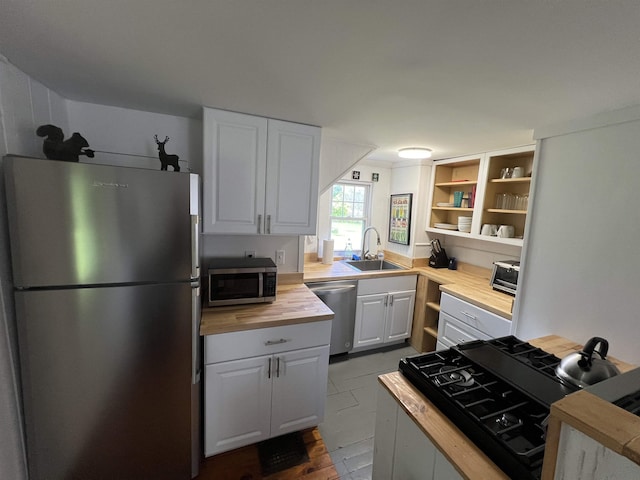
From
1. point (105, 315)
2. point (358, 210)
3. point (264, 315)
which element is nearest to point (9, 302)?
point (105, 315)

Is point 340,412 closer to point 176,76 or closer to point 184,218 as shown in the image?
point 184,218

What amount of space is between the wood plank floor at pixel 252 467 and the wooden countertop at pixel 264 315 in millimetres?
857

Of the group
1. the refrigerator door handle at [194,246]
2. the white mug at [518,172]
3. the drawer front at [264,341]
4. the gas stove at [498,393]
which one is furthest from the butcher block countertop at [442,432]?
the white mug at [518,172]

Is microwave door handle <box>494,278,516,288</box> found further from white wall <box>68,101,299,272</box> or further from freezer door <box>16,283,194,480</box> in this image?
freezer door <box>16,283,194,480</box>

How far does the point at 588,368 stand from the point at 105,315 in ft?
6.82

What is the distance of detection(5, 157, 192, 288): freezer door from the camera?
3.65 ft

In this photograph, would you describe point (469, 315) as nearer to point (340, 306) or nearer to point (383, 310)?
point (383, 310)

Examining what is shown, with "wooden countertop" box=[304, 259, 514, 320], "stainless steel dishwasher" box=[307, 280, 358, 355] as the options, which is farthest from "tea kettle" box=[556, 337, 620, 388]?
"stainless steel dishwasher" box=[307, 280, 358, 355]

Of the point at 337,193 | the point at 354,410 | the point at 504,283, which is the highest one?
the point at 337,193

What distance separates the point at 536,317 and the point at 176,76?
8.52 ft

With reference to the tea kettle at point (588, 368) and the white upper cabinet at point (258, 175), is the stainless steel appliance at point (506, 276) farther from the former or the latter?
the white upper cabinet at point (258, 175)

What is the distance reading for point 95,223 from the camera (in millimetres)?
1197

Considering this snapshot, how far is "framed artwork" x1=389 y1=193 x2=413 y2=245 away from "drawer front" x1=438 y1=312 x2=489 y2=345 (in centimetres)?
107

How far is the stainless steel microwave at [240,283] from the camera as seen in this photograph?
69.8 inches
